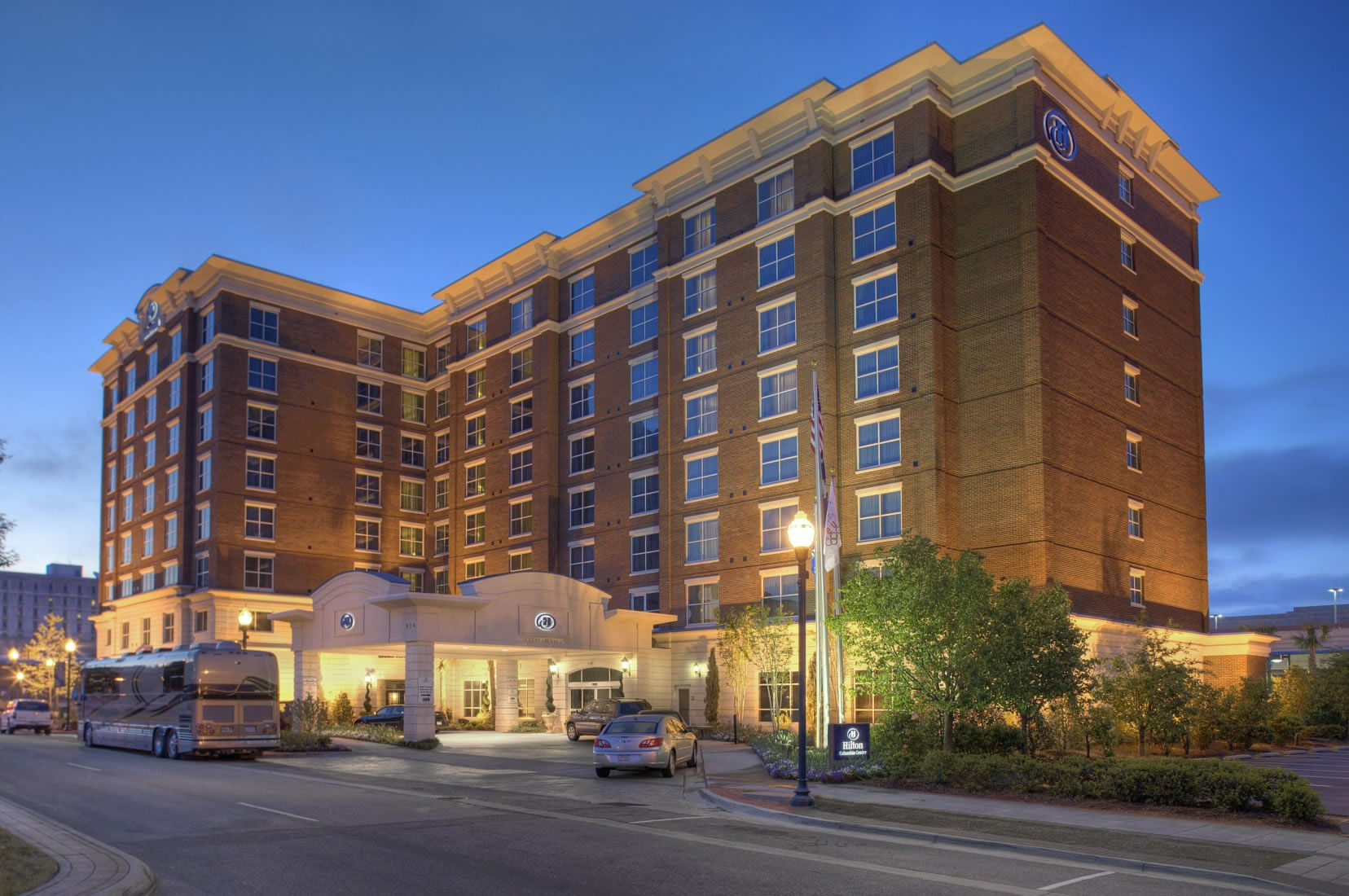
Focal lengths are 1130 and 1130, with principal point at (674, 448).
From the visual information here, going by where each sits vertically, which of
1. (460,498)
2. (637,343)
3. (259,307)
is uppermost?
(259,307)

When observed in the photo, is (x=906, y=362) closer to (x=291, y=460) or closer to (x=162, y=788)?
(x=162, y=788)

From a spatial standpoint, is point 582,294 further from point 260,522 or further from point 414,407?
point 260,522

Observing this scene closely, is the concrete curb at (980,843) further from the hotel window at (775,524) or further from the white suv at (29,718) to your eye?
the white suv at (29,718)

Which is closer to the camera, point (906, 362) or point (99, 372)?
point (906, 362)

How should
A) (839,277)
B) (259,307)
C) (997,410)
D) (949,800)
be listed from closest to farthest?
(949,800) < (997,410) < (839,277) < (259,307)

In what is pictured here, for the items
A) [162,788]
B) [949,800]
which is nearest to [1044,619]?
[949,800]

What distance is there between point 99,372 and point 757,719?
204 feet

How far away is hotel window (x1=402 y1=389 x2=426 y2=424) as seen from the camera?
74.2m

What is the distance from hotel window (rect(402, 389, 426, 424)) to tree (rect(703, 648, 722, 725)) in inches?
1297

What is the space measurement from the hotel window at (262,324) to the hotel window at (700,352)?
2810 cm

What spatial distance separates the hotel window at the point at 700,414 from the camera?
52031 mm

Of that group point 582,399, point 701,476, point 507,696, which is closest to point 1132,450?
point 701,476

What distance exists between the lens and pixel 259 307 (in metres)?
67.1

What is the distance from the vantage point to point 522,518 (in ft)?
209
